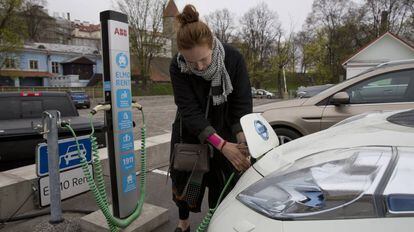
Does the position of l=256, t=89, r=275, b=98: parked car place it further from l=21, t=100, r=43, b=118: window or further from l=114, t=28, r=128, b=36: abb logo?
l=114, t=28, r=128, b=36: abb logo


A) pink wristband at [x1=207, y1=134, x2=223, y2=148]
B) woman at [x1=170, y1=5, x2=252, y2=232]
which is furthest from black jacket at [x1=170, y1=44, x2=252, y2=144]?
pink wristband at [x1=207, y1=134, x2=223, y2=148]

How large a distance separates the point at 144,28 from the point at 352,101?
155 feet

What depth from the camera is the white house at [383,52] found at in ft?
101

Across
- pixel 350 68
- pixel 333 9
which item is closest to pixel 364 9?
pixel 333 9

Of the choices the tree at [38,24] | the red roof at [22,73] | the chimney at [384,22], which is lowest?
the red roof at [22,73]

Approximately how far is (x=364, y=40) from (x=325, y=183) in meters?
56.6

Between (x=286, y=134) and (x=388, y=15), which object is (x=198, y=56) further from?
(x=388, y=15)

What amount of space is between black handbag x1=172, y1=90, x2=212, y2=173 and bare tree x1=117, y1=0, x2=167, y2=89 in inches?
1901

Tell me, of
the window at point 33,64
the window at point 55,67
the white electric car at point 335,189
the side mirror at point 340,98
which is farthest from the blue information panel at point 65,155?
the window at point 55,67

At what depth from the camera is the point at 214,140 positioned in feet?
7.86

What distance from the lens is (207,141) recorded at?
8.01ft

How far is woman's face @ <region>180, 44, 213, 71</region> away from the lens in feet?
7.57

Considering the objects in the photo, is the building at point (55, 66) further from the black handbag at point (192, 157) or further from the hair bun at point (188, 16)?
the hair bun at point (188, 16)

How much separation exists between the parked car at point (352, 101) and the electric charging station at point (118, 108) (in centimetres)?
284
